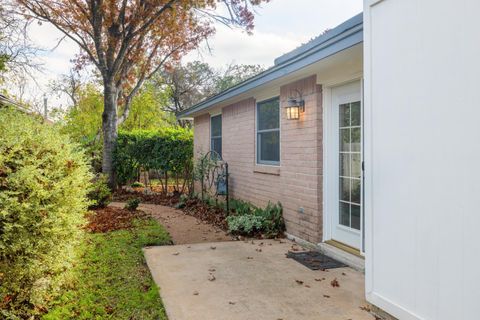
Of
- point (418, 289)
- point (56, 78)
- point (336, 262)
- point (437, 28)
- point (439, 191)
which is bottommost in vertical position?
point (336, 262)

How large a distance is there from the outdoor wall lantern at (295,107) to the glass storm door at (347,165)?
25.3 inches

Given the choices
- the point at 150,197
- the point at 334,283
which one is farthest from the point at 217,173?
the point at 334,283

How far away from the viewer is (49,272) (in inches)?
135

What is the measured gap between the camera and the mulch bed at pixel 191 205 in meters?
7.73

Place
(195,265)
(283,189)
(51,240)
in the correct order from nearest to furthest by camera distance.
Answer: (51,240) < (195,265) < (283,189)

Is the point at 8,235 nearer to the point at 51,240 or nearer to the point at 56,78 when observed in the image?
the point at 51,240

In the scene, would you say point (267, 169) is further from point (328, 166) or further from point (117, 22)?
point (117, 22)

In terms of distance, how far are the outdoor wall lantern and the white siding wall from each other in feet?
8.85

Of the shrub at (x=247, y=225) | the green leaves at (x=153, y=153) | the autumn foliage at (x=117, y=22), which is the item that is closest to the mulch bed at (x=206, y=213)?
the shrub at (x=247, y=225)

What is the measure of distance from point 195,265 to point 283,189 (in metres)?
2.31

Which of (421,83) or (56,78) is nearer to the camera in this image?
(421,83)

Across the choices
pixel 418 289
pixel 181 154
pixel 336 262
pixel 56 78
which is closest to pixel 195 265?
pixel 336 262

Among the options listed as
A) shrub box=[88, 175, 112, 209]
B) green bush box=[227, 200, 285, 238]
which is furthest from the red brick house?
shrub box=[88, 175, 112, 209]

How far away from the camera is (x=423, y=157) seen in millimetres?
2430
